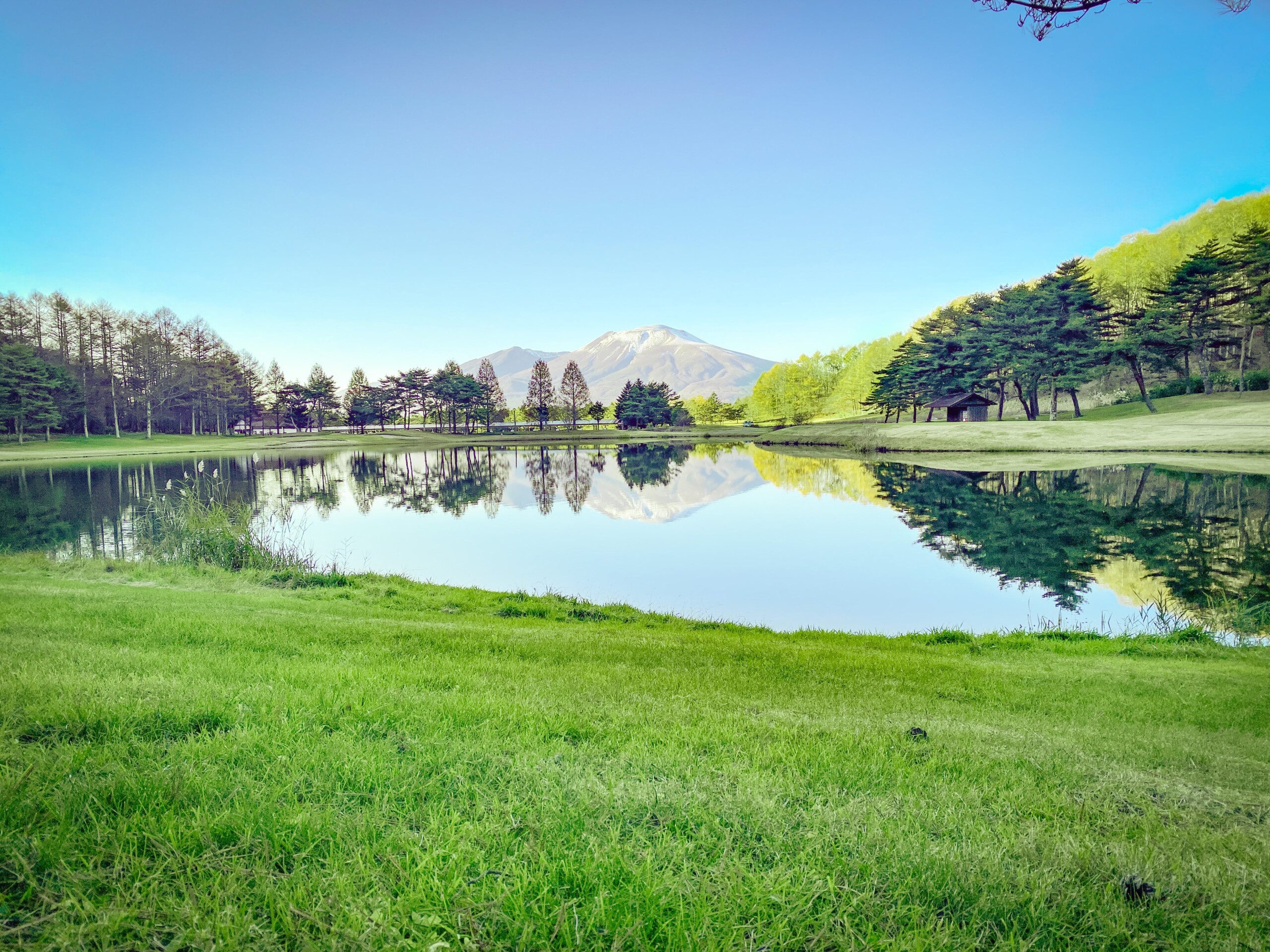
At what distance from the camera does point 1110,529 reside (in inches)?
717

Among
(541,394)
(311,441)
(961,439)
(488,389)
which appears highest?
(488,389)

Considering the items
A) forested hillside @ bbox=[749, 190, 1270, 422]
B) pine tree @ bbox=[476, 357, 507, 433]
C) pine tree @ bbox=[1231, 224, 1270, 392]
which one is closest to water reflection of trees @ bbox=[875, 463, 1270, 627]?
forested hillside @ bbox=[749, 190, 1270, 422]

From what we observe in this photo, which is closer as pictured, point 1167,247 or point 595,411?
point 1167,247

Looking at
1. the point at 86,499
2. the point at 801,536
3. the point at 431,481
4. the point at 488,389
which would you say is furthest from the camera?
the point at 488,389

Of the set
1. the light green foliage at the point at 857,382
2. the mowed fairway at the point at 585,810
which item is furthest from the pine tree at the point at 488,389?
the mowed fairway at the point at 585,810

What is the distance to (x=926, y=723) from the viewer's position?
4562 mm

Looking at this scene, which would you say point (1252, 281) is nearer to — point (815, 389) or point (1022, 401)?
point (1022, 401)

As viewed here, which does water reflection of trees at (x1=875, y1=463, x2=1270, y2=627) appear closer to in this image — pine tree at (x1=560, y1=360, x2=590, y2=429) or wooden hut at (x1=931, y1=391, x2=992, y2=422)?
wooden hut at (x1=931, y1=391, x2=992, y2=422)

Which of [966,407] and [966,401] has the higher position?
[966,401]

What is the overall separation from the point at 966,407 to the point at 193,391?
96.4 m

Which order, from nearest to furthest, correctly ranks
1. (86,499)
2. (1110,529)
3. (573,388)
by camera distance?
1. (1110,529)
2. (86,499)
3. (573,388)

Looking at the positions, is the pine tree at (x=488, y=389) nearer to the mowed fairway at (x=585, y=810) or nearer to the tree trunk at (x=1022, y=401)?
the tree trunk at (x=1022, y=401)

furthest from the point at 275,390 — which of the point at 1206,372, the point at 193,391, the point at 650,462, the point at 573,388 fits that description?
the point at 1206,372

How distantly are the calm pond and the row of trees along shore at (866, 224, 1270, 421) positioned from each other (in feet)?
104
